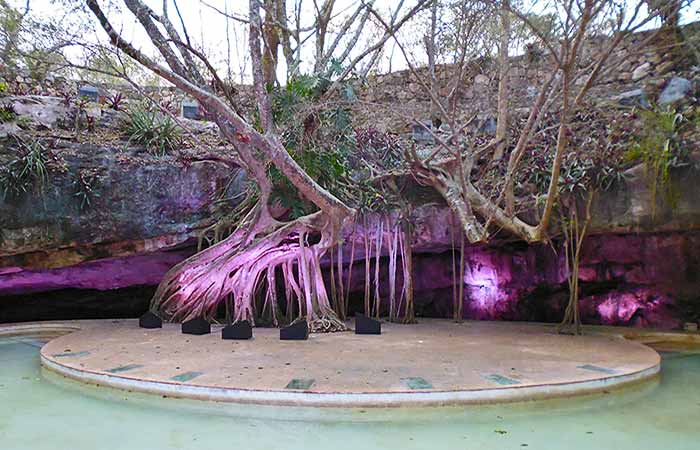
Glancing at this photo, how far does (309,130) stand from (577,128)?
140 inches

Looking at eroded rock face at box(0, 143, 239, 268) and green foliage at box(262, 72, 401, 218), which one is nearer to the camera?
eroded rock face at box(0, 143, 239, 268)

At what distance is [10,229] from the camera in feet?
20.9

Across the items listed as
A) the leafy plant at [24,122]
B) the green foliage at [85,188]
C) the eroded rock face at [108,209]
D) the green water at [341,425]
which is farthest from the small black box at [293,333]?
the leafy plant at [24,122]

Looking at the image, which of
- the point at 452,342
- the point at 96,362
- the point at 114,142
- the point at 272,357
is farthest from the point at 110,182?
the point at 452,342

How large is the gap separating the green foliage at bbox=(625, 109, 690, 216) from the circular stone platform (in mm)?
1740

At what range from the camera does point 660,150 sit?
19.4 ft

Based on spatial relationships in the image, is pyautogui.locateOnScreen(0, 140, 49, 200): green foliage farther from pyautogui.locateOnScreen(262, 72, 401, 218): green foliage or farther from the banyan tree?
pyautogui.locateOnScreen(262, 72, 401, 218): green foliage

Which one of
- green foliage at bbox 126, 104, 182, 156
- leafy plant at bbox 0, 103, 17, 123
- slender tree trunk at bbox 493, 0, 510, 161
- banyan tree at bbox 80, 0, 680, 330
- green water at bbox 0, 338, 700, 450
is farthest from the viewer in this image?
green foliage at bbox 126, 104, 182, 156

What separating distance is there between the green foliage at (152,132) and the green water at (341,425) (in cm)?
450

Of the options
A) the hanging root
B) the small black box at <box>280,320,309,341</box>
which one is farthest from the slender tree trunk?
the small black box at <box>280,320,309,341</box>

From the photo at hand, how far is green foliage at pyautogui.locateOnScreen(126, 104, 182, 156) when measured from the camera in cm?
760

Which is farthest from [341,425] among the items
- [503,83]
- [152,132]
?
[152,132]

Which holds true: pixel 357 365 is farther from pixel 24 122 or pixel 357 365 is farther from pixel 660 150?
pixel 24 122

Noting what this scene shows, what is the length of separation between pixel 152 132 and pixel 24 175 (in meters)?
1.82
